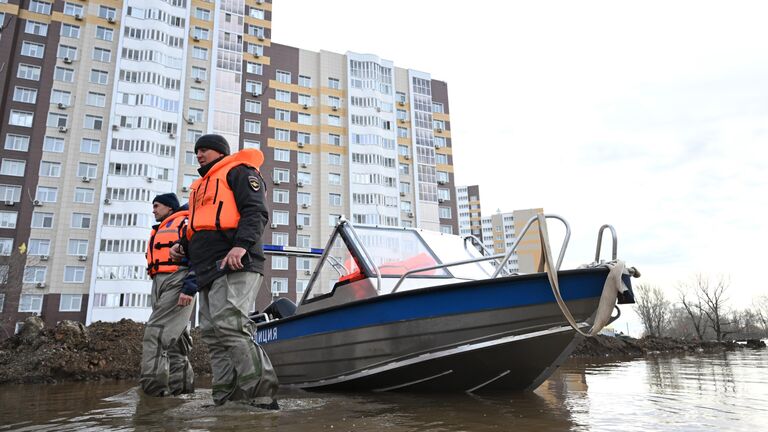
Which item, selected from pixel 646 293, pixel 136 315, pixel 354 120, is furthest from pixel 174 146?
pixel 646 293

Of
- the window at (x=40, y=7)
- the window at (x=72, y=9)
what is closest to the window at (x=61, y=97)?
the window at (x=72, y=9)

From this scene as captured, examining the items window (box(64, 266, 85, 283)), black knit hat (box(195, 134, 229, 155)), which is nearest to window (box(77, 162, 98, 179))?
window (box(64, 266, 85, 283))

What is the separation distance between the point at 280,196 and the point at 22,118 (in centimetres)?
1981

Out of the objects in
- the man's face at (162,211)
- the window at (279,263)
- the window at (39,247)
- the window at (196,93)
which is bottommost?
the man's face at (162,211)

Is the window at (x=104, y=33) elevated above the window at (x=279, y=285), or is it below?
above

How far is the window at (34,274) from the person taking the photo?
103 ft

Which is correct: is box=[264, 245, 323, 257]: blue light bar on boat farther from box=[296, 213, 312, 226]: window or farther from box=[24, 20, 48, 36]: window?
box=[24, 20, 48, 36]: window

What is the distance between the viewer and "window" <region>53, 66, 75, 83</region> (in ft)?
121

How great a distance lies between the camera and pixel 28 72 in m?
36.8

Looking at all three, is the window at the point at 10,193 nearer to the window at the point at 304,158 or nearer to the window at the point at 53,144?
the window at the point at 53,144

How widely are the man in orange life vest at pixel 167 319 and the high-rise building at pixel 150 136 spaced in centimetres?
3099

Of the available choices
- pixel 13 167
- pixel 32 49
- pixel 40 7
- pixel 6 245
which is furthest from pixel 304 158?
pixel 40 7

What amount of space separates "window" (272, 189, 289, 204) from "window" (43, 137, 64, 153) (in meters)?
16.1

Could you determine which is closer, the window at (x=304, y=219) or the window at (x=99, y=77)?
the window at (x=99, y=77)
